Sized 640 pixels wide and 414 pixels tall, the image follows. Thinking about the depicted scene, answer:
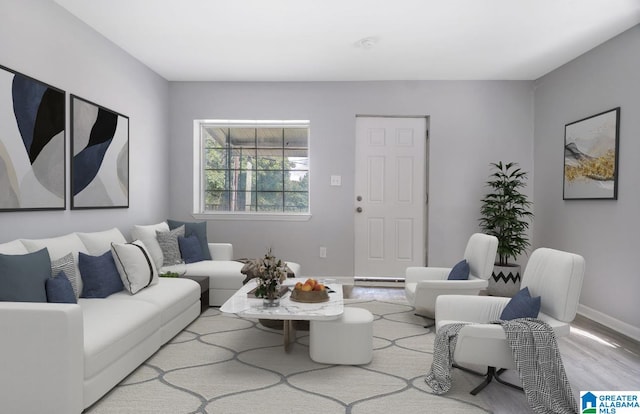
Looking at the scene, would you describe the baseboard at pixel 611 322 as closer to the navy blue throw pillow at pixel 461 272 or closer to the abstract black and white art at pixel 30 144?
the navy blue throw pillow at pixel 461 272

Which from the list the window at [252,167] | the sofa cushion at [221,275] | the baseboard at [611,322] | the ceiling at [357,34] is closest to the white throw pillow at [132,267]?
the sofa cushion at [221,275]

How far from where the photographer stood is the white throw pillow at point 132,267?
10.5 ft

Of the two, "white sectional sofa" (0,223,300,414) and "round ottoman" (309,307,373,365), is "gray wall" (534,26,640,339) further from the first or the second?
"white sectional sofa" (0,223,300,414)

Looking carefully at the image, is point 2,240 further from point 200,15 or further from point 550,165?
point 550,165

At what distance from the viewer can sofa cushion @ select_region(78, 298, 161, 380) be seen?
2184mm

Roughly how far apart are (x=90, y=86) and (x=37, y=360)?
2.65m

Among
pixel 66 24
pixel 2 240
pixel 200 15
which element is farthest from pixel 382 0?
pixel 2 240

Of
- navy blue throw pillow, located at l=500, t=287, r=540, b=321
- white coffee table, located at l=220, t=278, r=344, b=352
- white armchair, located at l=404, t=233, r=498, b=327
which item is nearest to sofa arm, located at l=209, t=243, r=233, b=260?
white coffee table, located at l=220, t=278, r=344, b=352

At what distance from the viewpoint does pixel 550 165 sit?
4988 mm

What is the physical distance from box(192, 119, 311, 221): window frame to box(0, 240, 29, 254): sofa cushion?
2.92m

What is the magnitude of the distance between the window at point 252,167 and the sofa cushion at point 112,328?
2877 millimetres

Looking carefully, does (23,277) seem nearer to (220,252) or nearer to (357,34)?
(220,252)

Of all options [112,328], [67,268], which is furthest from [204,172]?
[112,328]

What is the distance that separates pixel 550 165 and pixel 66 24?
5.09 meters
